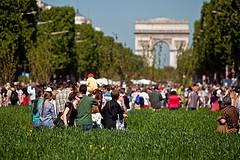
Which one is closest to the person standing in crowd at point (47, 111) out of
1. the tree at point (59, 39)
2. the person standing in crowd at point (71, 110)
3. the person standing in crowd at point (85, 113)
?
the person standing in crowd at point (71, 110)

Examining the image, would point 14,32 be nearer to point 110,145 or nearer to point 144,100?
point 144,100

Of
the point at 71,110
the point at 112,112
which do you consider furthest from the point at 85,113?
the point at 71,110

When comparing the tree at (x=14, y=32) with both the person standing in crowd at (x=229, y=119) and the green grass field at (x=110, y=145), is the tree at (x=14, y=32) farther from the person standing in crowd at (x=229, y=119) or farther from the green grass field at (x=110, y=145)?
the green grass field at (x=110, y=145)

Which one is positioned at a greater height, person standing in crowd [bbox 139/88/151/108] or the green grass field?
person standing in crowd [bbox 139/88/151/108]

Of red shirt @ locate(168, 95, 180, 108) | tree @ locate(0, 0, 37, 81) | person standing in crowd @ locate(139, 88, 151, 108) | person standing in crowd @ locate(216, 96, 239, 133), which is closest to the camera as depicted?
person standing in crowd @ locate(216, 96, 239, 133)

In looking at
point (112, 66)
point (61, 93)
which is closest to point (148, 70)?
point (112, 66)

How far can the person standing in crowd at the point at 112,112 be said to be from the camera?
20812 millimetres

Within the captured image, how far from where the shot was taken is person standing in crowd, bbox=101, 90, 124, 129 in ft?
68.3

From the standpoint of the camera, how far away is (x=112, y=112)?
820 inches

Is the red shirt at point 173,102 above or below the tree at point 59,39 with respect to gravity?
below

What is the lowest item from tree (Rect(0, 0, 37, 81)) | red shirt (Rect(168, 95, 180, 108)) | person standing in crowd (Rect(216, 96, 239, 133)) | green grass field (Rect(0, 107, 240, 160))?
green grass field (Rect(0, 107, 240, 160))

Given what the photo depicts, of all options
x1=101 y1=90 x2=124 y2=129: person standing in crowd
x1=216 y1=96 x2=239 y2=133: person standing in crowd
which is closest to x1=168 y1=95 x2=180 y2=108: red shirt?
x1=101 y1=90 x2=124 y2=129: person standing in crowd

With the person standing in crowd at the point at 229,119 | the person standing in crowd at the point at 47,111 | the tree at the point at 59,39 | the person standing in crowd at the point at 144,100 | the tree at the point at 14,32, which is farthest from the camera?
the tree at the point at 59,39

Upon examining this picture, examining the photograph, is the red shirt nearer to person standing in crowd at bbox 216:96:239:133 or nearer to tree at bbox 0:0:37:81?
person standing in crowd at bbox 216:96:239:133
